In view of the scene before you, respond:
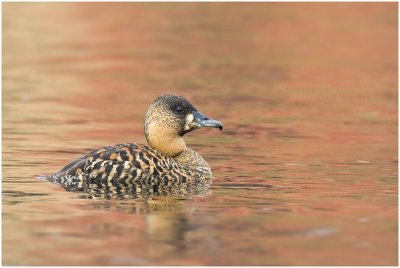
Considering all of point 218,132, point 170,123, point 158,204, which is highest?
point 218,132

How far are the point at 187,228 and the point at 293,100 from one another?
10.5 meters

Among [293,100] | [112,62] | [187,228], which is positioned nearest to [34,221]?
[187,228]

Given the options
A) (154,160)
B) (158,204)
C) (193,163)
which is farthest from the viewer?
(193,163)

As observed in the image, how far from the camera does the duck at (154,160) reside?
12.0 meters

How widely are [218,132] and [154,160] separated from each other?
15.5 feet

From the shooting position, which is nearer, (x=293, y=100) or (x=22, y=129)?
(x=22, y=129)

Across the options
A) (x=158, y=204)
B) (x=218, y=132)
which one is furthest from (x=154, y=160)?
(x=218, y=132)

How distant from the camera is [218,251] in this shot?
9.30 m

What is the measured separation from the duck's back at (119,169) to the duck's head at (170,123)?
58cm

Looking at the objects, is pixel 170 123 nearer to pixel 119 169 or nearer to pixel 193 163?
pixel 193 163

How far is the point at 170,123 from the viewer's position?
12906mm

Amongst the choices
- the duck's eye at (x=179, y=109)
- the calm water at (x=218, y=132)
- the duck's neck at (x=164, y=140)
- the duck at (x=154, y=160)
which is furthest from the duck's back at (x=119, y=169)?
the duck's eye at (x=179, y=109)

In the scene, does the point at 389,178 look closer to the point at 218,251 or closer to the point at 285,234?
the point at 285,234

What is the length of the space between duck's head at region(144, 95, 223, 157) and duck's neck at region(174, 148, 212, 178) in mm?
64
